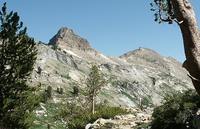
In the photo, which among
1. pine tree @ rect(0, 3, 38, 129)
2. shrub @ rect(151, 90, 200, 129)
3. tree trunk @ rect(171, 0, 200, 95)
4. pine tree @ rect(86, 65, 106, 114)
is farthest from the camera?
pine tree @ rect(86, 65, 106, 114)

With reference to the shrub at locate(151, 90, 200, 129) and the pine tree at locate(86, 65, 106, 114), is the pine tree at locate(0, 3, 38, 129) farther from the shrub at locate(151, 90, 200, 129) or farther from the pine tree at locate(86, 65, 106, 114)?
the pine tree at locate(86, 65, 106, 114)

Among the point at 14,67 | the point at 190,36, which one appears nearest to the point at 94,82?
the point at 14,67

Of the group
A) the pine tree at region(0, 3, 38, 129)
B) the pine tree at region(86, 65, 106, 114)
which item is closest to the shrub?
the pine tree at region(0, 3, 38, 129)

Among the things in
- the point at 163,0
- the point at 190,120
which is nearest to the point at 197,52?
the point at 163,0

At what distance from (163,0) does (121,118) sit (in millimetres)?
31033

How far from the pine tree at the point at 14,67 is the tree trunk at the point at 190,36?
33226 millimetres

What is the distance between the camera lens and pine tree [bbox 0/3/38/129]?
41406 millimetres

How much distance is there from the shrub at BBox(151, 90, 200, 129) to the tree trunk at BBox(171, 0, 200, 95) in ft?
61.4

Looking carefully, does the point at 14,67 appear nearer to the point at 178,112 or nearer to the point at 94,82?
the point at 178,112

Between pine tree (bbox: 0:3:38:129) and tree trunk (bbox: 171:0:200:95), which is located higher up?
pine tree (bbox: 0:3:38:129)

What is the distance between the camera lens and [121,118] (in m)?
42.9

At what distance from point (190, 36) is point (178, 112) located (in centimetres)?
2108

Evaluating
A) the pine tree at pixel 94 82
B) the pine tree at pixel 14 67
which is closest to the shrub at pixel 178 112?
the pine tree at pixel 14 67

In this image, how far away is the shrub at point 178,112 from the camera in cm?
2892
